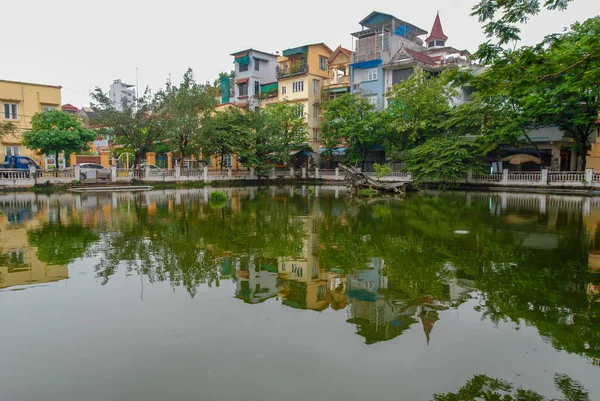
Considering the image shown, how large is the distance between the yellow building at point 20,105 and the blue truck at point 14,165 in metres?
2.80

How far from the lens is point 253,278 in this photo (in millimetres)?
6547

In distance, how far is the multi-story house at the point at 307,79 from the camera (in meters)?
40.6

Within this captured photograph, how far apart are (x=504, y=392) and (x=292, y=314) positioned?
2472mm

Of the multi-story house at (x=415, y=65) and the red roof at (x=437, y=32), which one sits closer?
the multi-story house at (x=415, y=65)

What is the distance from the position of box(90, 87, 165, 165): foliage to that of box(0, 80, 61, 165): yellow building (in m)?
5.39

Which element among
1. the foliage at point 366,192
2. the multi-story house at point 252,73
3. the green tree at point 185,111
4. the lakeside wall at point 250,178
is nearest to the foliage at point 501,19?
the foliage at point 366,192

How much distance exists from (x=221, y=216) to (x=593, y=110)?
22278 mm

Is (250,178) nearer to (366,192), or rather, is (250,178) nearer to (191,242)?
(366,192)

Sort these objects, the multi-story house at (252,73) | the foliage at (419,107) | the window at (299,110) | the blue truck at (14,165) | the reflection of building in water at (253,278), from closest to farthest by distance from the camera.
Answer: the reflection of building in water at (253,278)
the blue truck at (14,165)
the foliage at (419,107)
the window at (299,110)
the multi-story house at (252,73)

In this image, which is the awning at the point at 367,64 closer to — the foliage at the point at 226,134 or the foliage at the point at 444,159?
the foliage at the point at 444,159

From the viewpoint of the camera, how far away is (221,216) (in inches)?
537

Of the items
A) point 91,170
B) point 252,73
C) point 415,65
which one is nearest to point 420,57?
point 415,65

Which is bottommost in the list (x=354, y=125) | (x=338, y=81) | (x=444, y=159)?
(x=444, y=159)

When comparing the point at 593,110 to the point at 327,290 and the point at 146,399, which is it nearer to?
the point at 327,290
